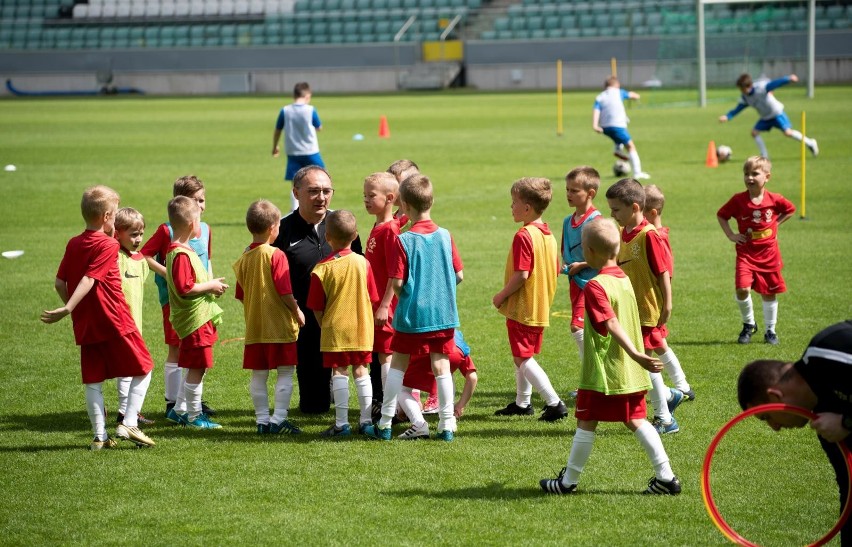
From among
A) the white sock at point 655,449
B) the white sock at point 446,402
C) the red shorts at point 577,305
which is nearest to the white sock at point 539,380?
the red shorts at point 577,305

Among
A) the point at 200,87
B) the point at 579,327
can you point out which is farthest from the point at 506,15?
the point at 579,327

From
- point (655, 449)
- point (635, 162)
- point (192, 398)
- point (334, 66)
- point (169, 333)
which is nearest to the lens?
point (655, 449)

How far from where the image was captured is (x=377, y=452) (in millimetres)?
6879

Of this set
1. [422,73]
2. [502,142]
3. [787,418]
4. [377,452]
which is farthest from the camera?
[422,73]

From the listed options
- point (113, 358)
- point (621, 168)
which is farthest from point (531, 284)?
point (621, 168)

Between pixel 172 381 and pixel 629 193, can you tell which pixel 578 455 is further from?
pixel 172 381

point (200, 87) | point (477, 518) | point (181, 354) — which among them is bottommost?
point (477, 518)

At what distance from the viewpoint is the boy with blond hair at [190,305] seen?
281 inches

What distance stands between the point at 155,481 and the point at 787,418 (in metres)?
3.70

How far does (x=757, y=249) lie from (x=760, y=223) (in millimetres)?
240

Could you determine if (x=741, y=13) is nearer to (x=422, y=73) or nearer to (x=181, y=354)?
(x=422, y=73)

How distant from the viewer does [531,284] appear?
7.38 metres

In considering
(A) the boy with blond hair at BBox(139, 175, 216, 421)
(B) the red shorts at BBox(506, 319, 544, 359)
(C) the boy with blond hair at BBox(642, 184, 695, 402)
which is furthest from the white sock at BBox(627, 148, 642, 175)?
(A) the boy with blond hair at BBox(139, 175, 216, 421)

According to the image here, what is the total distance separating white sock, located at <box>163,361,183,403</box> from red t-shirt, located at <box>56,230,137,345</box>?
0.99 meters
